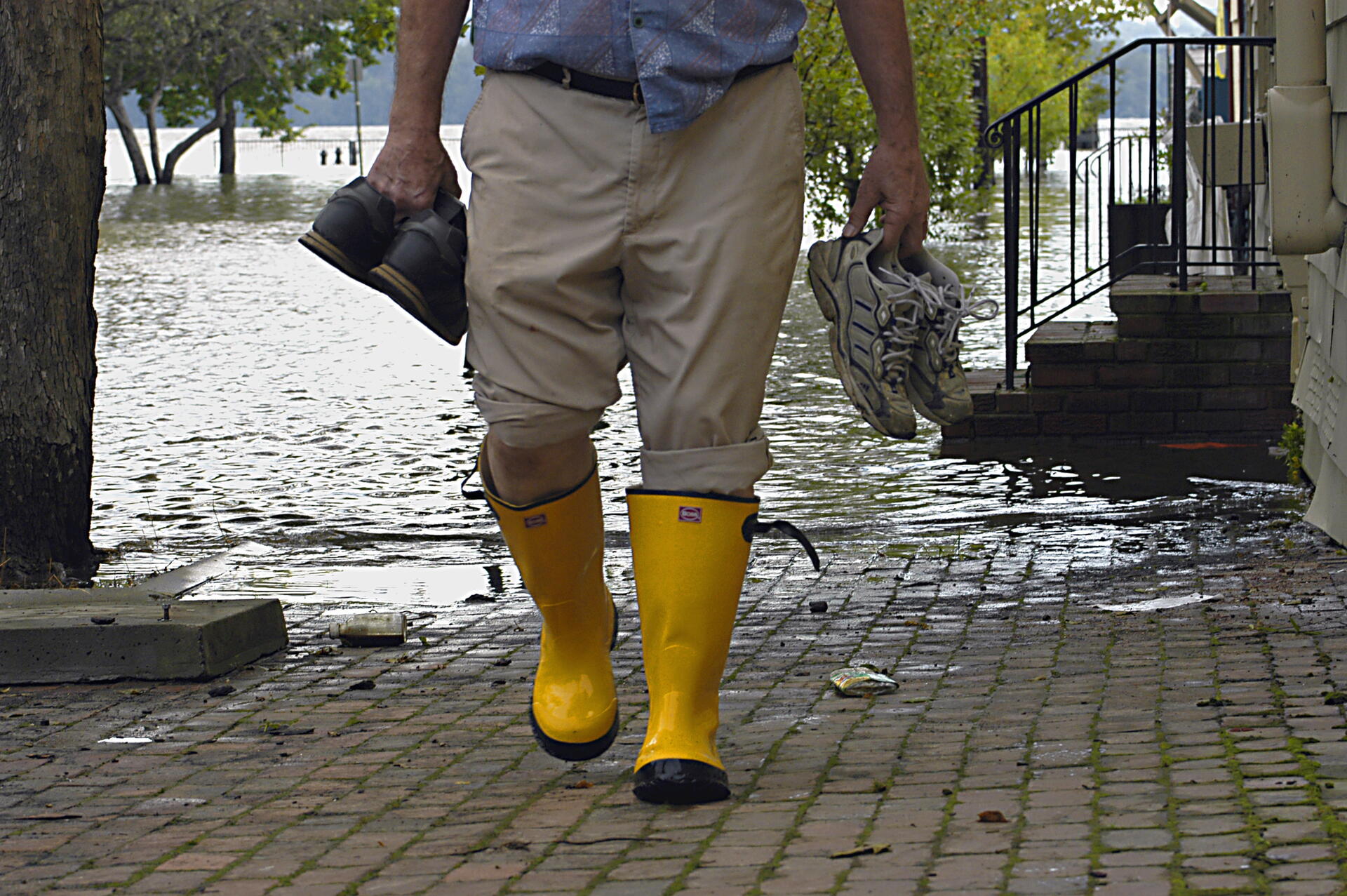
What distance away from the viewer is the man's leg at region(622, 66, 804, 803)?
3096 mm

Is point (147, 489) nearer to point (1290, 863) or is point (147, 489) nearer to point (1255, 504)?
point (1255, 504)

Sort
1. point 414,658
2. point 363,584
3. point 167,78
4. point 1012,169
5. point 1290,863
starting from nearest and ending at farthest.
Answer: point 1290,863
point 414,658
point 363,584
point 1012,169
point 167,78

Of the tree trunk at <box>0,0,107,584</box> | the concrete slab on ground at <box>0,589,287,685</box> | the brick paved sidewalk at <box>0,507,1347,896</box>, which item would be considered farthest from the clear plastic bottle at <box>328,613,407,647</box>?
the tree trunk at <box>0,0,107,584</box>

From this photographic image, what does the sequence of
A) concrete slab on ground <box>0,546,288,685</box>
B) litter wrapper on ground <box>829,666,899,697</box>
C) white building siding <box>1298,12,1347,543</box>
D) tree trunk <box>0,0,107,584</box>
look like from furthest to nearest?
tree trunk <box>0,0,107,584</box>
white building siding <box>1298,12,1347,543</box>
concrete slab on ground <box>0,546,288,685</box>
litter wrapper on ground <box>829,666,899,697</box>

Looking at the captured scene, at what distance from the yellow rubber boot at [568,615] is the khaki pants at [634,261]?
0.62ft

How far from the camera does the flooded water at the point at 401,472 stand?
21.2 ft

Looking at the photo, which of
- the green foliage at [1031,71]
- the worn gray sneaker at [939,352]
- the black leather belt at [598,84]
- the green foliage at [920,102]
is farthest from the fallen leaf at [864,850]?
the green foliage at [1031,71]

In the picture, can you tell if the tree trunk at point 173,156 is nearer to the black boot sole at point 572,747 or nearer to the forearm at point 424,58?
the forearm at point 424,58

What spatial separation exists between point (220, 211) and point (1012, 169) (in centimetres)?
2464

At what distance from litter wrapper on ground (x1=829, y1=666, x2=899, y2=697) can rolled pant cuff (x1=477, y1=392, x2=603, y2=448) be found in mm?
1151

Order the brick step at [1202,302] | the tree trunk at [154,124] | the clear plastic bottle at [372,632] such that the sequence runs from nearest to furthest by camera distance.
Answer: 1. the clear plastic bottle at [372,632]
2. the brick step at [1202,302]
3. the tree trunk at [154,124]

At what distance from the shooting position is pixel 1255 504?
673 centimetres

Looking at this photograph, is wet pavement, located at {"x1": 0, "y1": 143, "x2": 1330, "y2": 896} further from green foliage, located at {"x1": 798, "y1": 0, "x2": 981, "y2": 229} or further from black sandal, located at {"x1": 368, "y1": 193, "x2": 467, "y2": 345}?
green foliage, located at {"x1": 798, "y1": 0, "x2": 981, "y2": 229}

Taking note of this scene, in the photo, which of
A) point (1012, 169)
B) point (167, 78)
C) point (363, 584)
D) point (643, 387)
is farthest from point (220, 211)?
point (643, 387)
